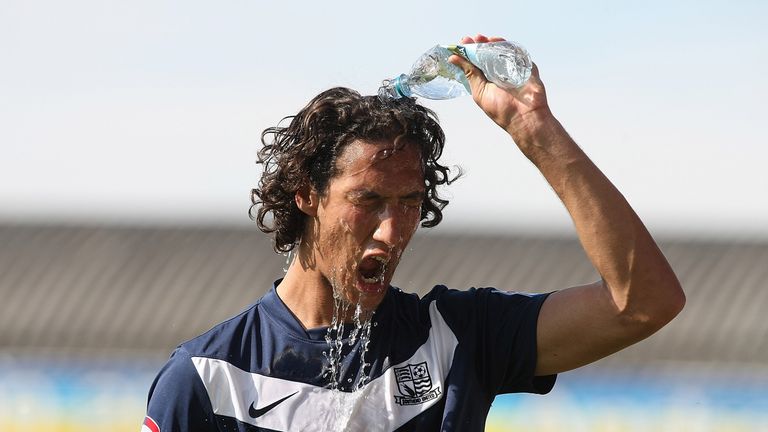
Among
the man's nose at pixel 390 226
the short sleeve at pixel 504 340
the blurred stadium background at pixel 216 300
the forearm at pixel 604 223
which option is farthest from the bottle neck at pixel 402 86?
the blurred stadium background at pixel 216 300

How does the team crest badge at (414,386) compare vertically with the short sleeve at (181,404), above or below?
below

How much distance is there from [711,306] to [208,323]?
6255mm

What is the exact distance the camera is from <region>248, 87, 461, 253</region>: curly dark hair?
5.87 meters

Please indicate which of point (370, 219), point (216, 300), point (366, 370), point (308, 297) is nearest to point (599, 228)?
point (370, 219)

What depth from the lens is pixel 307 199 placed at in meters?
6.05

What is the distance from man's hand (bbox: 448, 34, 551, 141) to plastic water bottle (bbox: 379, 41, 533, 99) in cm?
3

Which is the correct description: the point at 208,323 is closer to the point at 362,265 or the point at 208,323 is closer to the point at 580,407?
the point at 580,407

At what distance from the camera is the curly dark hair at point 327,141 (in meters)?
5.87

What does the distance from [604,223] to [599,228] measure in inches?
1.1

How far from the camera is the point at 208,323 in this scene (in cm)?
1642

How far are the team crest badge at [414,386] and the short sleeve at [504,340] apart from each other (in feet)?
0.71

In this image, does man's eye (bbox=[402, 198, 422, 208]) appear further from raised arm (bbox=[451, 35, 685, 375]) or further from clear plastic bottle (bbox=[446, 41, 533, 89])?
clear plastic bottle (bbox=[446, 41, 533, 89])

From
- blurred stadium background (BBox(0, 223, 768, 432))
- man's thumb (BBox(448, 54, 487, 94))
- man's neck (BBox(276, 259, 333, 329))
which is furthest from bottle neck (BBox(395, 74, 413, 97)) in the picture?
blurred stadium background (BBox(0, 223, 768, 432))

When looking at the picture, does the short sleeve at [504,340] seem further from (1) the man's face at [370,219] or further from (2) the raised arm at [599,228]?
(1) the man's face at [370,219]
